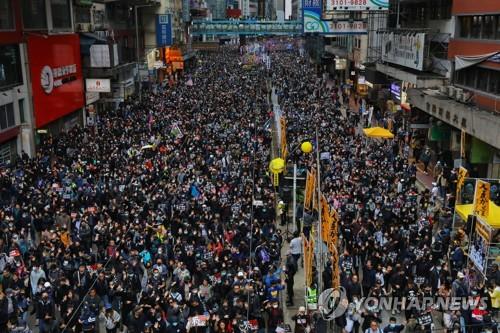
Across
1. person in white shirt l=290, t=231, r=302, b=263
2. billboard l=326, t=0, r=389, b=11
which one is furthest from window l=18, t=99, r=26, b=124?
person in white shirt l=290, t=231, r=302, b=263

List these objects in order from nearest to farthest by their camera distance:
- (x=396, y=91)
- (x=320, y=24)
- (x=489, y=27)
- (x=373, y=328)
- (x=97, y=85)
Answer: (x=373, y=328)
(x=489, y=27)
(x=396, y=91)
(x=320, y=24)
(x=97, y=85)

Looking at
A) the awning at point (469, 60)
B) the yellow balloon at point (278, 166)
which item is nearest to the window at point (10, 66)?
the yellow balloon at point (278, 166)

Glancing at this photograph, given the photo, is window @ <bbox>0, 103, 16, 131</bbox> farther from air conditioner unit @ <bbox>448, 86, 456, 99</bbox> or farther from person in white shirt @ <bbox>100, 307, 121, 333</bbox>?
air conditioner unit @ <bbox>448, 86, 456, 99</bbox>

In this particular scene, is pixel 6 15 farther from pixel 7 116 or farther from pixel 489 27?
pixel 489 27

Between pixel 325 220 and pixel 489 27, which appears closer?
pixel 325 220

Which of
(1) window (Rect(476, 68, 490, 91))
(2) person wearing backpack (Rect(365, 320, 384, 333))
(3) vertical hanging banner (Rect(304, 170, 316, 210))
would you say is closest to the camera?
(2) person wearing backpack (Rect(365, 320, 384, 333))

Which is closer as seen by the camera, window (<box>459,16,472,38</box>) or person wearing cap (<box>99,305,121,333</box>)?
person wearing cap (<box>99,305,121,333</box>)

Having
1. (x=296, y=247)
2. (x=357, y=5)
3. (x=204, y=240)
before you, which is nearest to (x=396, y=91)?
(x=357, y=5)
